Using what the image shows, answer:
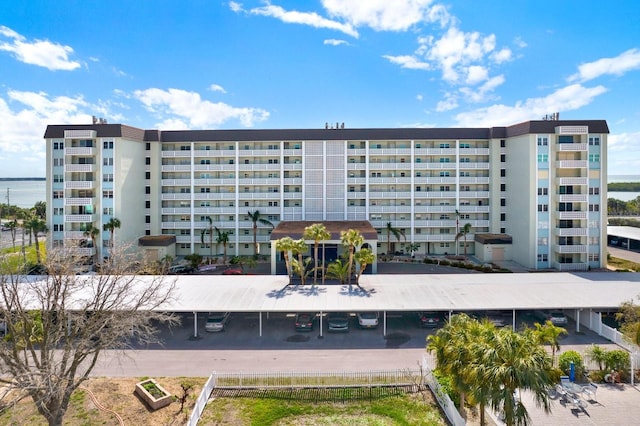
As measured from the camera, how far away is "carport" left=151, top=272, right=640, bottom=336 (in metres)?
27.3

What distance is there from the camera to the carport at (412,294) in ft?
89.6

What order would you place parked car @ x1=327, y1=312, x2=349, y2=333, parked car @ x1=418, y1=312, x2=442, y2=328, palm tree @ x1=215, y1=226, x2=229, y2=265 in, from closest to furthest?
parked car @ x1=327, y1=312, x2=349, y2=333 < parked car @ x1=418, y1=312, x2=442, y2=328 < palm tree @ x1=215, y1=226, x2=229, y2=265

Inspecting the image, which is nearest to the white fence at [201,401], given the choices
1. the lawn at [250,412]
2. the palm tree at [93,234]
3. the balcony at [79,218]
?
the lawn at [250,412]

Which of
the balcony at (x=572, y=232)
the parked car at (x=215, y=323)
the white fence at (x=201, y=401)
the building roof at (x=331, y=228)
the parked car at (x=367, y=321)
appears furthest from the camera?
the balcony at (x=572, y=232)

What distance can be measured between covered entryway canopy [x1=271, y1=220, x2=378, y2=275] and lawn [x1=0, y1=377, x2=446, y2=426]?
23937 millimetres

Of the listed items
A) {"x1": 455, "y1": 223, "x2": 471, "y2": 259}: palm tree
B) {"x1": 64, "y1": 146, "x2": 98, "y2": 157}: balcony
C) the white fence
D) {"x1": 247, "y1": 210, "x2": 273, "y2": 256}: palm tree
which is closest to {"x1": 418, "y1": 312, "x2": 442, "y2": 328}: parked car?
the white fence

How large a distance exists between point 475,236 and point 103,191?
52.4 metres

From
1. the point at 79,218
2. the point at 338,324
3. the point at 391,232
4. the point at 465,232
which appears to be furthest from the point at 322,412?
the point at 79,218

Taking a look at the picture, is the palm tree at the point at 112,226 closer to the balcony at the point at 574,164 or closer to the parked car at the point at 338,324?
the parked car at the point at 338,324

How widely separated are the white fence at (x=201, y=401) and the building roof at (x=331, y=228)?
23958 mm

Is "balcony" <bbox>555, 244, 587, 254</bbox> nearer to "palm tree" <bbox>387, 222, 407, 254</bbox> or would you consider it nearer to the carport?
the carport

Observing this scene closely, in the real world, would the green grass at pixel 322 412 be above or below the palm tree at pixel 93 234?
below

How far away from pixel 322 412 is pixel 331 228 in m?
31.9

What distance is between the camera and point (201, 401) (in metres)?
17.9
